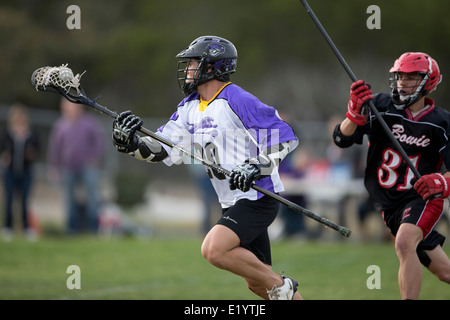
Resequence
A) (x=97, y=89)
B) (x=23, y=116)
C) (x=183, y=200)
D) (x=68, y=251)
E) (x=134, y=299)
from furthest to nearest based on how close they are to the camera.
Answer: (x=97, y=89) < (x=183, y=200) < (x=23, y=116) < (x=68, y=251) < (x=134, y=299)

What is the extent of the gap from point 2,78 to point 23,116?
11552 mm

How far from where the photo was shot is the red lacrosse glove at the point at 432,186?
581 cm

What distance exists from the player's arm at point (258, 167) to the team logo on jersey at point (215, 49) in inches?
33.5

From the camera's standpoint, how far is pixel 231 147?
5703 mm

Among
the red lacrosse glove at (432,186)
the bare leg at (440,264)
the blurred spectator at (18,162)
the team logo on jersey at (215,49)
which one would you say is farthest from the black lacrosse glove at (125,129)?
the blurred spectator at (18,162)

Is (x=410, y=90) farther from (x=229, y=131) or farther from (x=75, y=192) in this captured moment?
(x=75, y=192)

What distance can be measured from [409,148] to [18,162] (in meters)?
7.45

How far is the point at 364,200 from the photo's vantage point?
12.0 metres

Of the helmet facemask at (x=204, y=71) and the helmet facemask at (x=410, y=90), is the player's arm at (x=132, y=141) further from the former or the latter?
the helmet facemask at (x=410, y=90)

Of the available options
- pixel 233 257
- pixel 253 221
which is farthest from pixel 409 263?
pixel 233 257

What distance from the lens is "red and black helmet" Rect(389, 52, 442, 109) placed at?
6.12 m
